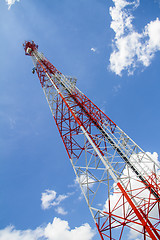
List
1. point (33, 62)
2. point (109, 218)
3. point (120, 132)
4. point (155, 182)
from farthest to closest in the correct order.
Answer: point (33, 62) → point (120, 132) → point (155, 182) → point (109, 218)

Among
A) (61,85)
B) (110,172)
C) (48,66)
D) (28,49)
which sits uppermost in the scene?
(28,49)

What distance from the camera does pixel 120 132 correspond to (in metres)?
12.4

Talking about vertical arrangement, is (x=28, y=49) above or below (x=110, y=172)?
above

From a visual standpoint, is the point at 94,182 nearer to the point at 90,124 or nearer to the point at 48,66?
the point at 90,124

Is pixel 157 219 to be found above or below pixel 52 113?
below

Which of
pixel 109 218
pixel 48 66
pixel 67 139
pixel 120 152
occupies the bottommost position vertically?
pixel 109 218

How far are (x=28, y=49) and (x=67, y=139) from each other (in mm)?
16857

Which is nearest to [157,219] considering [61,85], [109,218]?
[109,218]

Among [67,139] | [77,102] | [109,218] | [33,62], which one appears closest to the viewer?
[109,218]

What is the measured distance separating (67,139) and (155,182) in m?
7.94

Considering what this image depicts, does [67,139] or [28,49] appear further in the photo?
[28,49]

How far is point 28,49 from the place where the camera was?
2145 centimetres

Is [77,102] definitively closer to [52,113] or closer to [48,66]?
[52,113]

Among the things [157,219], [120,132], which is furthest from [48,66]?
[157,219]
